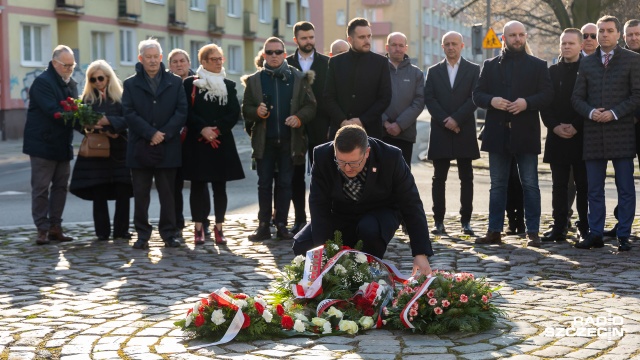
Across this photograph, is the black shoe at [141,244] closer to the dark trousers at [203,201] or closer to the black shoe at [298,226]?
the dark trousers at [203,201]

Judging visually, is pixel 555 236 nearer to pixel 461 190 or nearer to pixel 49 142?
pixel 461 190

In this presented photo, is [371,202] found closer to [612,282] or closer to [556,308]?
[556,308]

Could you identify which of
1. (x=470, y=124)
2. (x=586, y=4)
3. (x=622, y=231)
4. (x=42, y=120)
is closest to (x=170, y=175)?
(x=42, y=120)

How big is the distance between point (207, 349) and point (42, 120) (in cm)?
597

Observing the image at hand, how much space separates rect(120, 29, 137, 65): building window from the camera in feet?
151

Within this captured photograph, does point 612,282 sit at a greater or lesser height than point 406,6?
lesser

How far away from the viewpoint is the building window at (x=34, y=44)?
39.2m

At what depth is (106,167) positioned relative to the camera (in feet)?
38.6

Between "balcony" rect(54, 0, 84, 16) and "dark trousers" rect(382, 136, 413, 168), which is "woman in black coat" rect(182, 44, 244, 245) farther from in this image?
"balcony" rect(54, 0, 84, 16)

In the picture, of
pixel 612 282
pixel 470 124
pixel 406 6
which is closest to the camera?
pixel 612 282

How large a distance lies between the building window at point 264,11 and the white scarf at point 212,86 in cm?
5075

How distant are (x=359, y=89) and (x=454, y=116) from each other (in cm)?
108

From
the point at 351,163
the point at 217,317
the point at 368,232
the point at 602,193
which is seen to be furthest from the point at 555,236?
the point at 217,317

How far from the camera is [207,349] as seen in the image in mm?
6391
